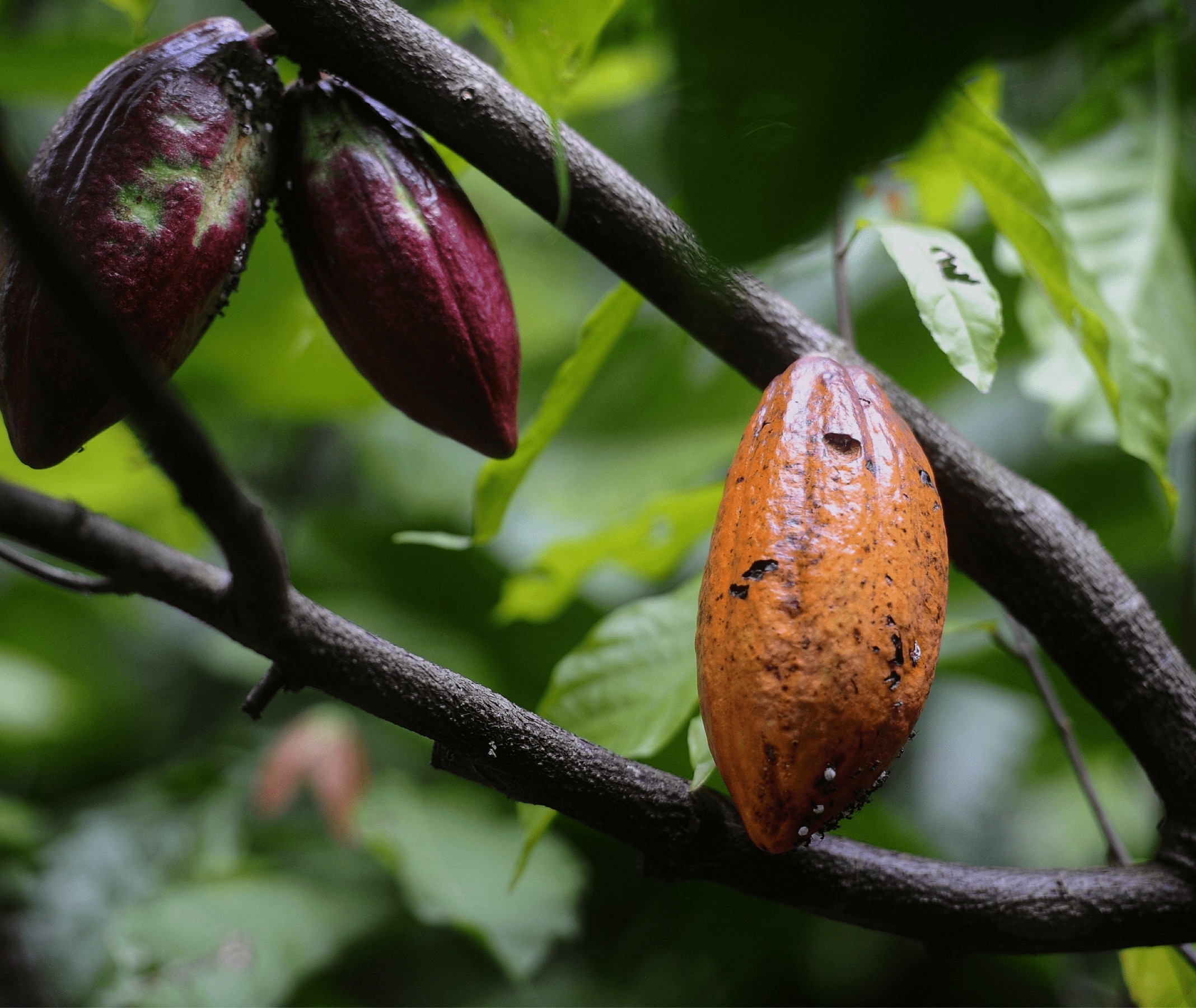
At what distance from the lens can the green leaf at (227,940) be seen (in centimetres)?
103

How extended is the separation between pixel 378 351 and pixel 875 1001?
41.8 inches

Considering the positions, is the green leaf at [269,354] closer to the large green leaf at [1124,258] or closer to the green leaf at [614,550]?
the green leaf at [614,550]

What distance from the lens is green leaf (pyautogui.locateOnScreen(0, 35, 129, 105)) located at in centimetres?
80

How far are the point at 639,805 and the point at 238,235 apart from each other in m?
0.31

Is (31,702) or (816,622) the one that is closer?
(816,622)

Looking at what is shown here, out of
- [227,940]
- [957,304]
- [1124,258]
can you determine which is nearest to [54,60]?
[957,304]

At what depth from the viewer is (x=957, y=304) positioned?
470 mm

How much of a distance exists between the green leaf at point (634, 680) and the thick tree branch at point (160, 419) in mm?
304

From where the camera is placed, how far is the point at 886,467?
15.5 inches

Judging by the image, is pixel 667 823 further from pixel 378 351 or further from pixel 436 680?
pixel 378 351

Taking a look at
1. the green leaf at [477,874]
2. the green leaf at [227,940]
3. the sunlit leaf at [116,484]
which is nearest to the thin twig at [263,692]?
the sunlit leaf at [116,484]

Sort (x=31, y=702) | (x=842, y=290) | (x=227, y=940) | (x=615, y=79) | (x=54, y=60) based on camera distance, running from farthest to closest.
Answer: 1. (x=31, y=702)
2. (x=615, y=79)
3. (x=227, y=940)
4. (x=54, y=60)
5. (x=842, y=290)

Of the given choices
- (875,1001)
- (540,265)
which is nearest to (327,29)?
(875,1001)

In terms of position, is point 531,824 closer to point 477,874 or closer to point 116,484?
point 477,874
